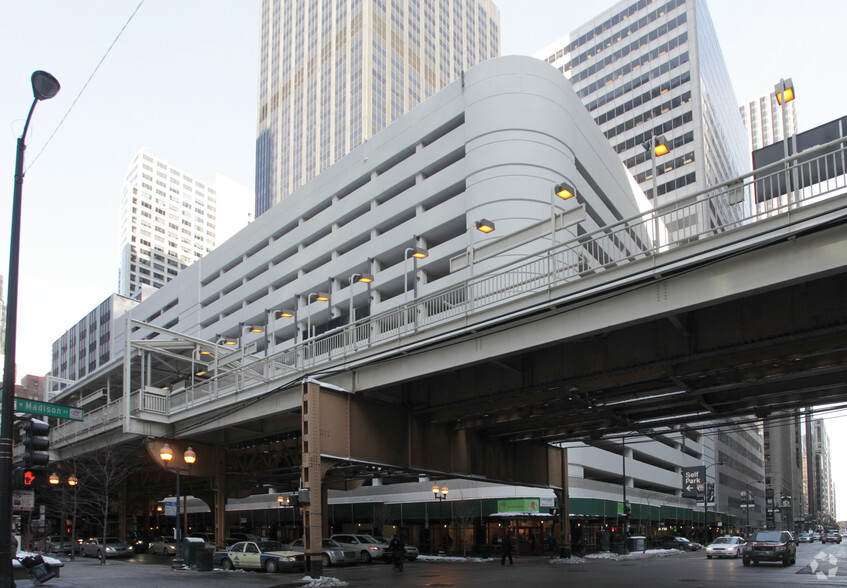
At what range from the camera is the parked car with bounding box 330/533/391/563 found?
38.7m

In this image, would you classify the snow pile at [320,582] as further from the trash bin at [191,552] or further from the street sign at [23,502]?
the trash bin at [191,552]

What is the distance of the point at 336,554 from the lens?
3609 centimetres

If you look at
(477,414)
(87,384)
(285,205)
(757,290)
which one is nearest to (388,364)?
(477,414)

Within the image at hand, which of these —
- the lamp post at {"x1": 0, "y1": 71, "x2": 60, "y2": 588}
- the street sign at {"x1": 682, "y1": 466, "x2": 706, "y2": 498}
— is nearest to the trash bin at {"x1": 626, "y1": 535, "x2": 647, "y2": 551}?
the street sign at {"x1": 682, "y1": 466, "x2": 706, "y2": 498}

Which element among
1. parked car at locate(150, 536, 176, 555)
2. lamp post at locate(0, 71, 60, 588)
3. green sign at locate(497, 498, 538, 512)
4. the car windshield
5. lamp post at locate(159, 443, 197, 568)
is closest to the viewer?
lamp post at locate(0, 71, 60, 588)

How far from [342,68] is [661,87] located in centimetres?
6941

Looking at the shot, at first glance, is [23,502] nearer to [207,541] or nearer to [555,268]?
[555,268]

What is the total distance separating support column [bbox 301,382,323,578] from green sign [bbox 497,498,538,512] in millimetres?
31371

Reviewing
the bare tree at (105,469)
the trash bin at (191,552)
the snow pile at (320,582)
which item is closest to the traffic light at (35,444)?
the snow pile at (320,582)

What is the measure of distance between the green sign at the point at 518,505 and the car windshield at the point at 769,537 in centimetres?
1749

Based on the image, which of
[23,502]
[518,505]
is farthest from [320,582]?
[518,505]

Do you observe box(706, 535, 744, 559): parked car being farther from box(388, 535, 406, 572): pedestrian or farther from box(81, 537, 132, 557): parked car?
box(81, 537, 132, 557): parked car

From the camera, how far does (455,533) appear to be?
173ft

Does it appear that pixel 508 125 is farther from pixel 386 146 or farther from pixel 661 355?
pixel 661 355
